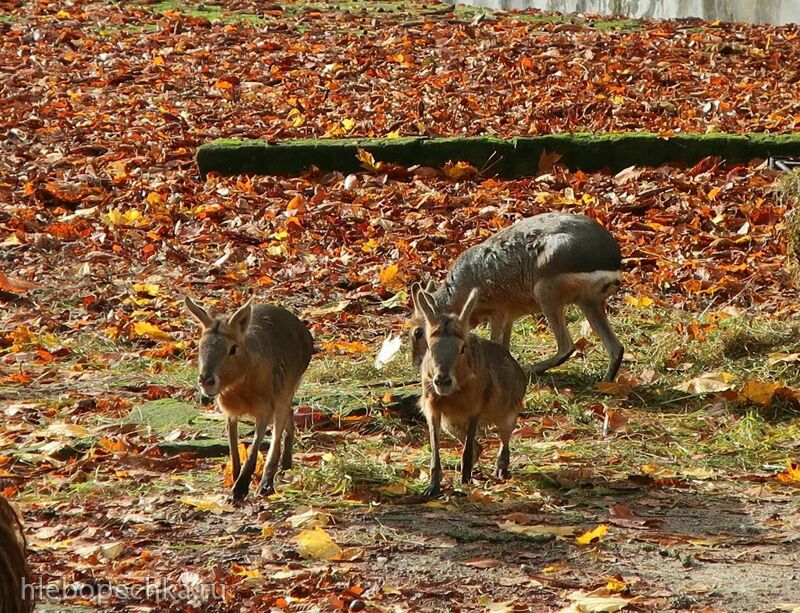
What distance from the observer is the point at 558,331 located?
735cm

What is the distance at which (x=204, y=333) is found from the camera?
5.32 m

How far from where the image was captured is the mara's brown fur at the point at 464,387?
543 cm

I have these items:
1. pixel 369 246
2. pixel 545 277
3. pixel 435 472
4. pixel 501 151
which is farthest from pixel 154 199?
pixel 435 472

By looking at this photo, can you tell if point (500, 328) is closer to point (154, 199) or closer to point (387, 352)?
point (387, 352)

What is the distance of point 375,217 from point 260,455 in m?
3.97

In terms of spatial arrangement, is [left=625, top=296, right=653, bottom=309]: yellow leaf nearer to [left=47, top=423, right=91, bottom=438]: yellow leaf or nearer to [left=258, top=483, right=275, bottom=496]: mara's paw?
[left=258, top=483, right=275, bottom=496]: mara's paw

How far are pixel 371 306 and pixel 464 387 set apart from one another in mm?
2820

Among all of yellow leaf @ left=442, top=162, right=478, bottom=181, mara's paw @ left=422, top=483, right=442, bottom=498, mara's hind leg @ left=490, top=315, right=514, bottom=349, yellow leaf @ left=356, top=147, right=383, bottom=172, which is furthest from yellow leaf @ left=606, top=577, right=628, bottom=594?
yellow leaf @ left=356, top=147, right=383, bottom=172

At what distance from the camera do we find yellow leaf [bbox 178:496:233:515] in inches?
205

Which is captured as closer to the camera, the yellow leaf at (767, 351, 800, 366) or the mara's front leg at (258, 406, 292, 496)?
the mara's front leg at (258, 406, 292, 496)

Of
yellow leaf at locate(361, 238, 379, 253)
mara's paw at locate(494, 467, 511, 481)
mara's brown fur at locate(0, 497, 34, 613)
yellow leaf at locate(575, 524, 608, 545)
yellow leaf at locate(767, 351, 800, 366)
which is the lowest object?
mara's paw at locate(494, 467, 511, 481)

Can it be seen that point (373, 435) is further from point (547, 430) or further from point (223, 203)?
point (223, 203)

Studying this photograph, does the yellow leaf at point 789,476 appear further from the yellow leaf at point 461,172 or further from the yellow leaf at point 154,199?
the yellow leaf at point 154,199

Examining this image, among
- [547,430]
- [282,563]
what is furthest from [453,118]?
[282,563]
